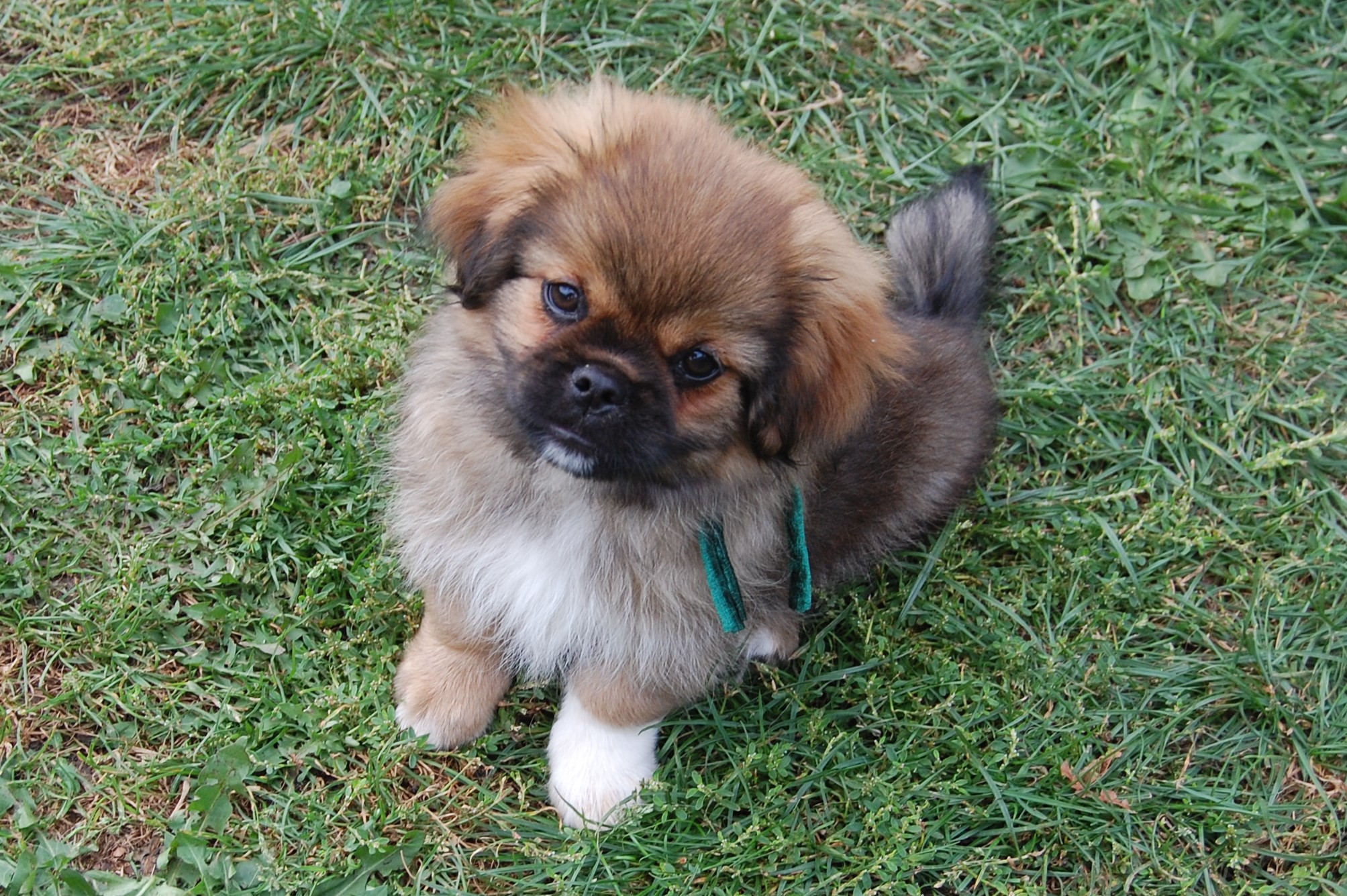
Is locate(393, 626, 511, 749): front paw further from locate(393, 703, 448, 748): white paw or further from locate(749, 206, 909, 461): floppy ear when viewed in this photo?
locate(749, 206, 909, 461): floppy ear

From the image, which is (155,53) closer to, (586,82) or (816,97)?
(586,82)

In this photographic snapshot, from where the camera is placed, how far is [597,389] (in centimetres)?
209

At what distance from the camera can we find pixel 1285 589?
10.8ft

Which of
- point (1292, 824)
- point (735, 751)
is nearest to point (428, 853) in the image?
point (735, 751)

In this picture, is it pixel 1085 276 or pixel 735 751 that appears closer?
pixel 735 751

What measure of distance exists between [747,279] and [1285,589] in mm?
2060

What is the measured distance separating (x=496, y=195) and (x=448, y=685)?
1.21 metres

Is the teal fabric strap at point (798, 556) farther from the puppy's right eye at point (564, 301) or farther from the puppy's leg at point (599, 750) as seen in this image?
the puppy's right eye at point (564, 301)

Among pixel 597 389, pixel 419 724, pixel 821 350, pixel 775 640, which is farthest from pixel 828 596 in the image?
pixel 597 389

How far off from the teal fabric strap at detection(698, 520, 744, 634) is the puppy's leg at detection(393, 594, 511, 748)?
0.63 meters

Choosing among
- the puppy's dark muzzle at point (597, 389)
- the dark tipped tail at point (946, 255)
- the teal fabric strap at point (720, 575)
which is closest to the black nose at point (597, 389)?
the puppy's dark muzzle at point (597, 389)

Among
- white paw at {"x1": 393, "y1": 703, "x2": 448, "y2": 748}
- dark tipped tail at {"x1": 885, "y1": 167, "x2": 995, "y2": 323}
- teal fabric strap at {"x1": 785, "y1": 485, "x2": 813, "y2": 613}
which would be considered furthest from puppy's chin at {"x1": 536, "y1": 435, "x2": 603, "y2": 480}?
dark tipped tail at {"x1": 885, "y1": 167, "x2": 995, "y2": 323}

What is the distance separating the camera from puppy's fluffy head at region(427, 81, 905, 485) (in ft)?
6.89

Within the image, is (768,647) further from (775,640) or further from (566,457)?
(566,457)
